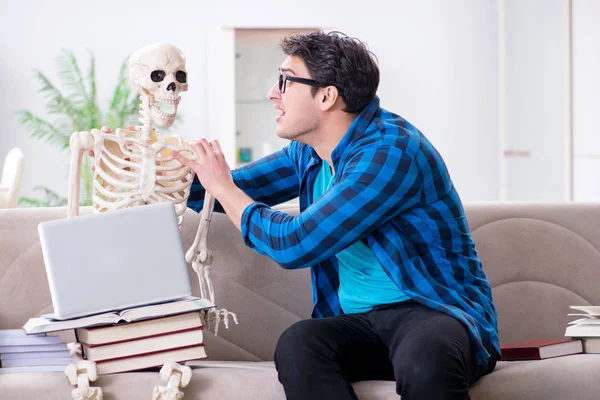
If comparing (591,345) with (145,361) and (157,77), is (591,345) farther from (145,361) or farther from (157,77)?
(157,77)

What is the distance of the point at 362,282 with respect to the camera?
1.90 meters

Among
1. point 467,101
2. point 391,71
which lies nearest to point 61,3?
point 391,71

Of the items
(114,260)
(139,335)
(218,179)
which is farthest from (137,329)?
(218,179)

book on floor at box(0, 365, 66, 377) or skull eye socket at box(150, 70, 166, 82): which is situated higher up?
skull eye socket at box(150, 70, 166, 82)

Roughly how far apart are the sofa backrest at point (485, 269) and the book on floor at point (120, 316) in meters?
0.43

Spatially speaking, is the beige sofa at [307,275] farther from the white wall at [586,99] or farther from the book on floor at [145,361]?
the white wall at [586,99]

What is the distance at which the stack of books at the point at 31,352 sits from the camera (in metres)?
1.84

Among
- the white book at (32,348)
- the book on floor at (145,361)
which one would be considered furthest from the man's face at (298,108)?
the white book at (32,348)

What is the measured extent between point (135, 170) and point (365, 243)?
616 millimetres

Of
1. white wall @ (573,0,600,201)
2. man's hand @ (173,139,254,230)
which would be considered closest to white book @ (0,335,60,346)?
man's hand @ (173,139,254,230)

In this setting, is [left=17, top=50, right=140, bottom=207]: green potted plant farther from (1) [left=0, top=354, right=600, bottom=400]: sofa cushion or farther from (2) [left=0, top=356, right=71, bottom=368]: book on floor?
(1) [left=0, top=354, right=600, bottom=400]: sofa cushion

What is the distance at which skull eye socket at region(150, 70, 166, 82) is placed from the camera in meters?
2.04

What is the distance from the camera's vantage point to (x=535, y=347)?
1919mm

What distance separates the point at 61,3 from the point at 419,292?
5.26 metres
